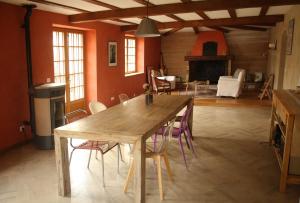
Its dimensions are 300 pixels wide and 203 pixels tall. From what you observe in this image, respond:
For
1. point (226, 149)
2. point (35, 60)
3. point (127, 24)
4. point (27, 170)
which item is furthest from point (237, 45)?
point (27, 170)

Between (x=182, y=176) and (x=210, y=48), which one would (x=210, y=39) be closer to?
Result: (x=210, y=48)

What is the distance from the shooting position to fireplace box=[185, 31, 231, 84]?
10.4m

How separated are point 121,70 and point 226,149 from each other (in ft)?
14.6

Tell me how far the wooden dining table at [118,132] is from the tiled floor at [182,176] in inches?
10.7

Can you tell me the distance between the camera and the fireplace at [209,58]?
411 inches

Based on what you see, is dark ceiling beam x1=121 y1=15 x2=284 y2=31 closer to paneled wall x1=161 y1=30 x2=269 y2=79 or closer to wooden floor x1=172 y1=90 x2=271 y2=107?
wooden floor x1=172 y1=90 x2=271 y2=107

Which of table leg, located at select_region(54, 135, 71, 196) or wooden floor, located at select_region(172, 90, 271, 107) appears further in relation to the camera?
wooden floor, located at select_region(172, 90, 271, 107)

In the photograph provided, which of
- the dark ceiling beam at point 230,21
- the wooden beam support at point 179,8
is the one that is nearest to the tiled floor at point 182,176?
the wooden beam support at point 179,8

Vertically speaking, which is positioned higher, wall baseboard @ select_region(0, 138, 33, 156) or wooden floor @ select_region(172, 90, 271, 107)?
wooden floor @ select_region(172, 90, 271, 107)

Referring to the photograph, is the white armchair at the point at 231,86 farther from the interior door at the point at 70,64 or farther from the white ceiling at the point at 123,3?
the white ceiling at the point at 123,3

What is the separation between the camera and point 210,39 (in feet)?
34.6

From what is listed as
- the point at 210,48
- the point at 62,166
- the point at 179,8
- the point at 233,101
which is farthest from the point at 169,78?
the point at 62,166

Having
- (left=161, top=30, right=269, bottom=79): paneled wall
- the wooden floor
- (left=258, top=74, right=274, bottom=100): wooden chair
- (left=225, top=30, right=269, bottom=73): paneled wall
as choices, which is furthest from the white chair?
(left=258, top=74, right=274, bottom=100): wooden chair

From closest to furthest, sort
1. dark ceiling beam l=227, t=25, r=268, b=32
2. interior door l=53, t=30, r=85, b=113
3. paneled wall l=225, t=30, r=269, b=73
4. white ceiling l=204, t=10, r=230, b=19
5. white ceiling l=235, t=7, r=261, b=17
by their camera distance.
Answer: interior door l=53, t=30, r=85, b=113, white ceiling l=235, t=7, r=261, b=17, white ceiling l=204, t=10, r=230, b=19, dark ceiling beam l=227, t=25, r=268, b=32, paneled wall l=225, t=30, r=269, b=73
